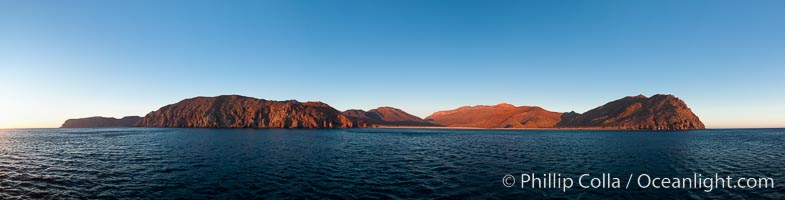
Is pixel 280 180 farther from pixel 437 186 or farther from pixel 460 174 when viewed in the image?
pixel 460 174

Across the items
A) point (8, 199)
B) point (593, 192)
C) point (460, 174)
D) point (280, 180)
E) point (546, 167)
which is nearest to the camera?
point (8, 199)

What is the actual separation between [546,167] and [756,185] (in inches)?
763

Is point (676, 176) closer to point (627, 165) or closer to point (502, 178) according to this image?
point (627, 165)

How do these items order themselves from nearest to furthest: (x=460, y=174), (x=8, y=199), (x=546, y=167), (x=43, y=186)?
1. (x=8, y=199)
2. (x=43, y=186)
3. (x=460, y=174)
4. (x=546, y=167)

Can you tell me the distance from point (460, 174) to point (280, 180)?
19.5 metres

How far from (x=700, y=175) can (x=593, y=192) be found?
2131 cm

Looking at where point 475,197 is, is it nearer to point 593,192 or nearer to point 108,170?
point 593,192

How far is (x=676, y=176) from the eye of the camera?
38.8m

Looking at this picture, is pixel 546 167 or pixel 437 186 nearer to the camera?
pixel 437 186

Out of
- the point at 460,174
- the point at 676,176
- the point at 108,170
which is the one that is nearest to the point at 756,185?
the point at 676,176

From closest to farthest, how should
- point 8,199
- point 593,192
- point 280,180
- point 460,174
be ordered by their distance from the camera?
point 8,199 < point 593,192 < point 280,180 < point 460,174

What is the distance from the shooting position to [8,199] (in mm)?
26406

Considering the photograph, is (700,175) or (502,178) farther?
(700,175)

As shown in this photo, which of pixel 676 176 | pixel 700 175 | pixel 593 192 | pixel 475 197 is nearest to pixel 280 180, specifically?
pixel 475 197
